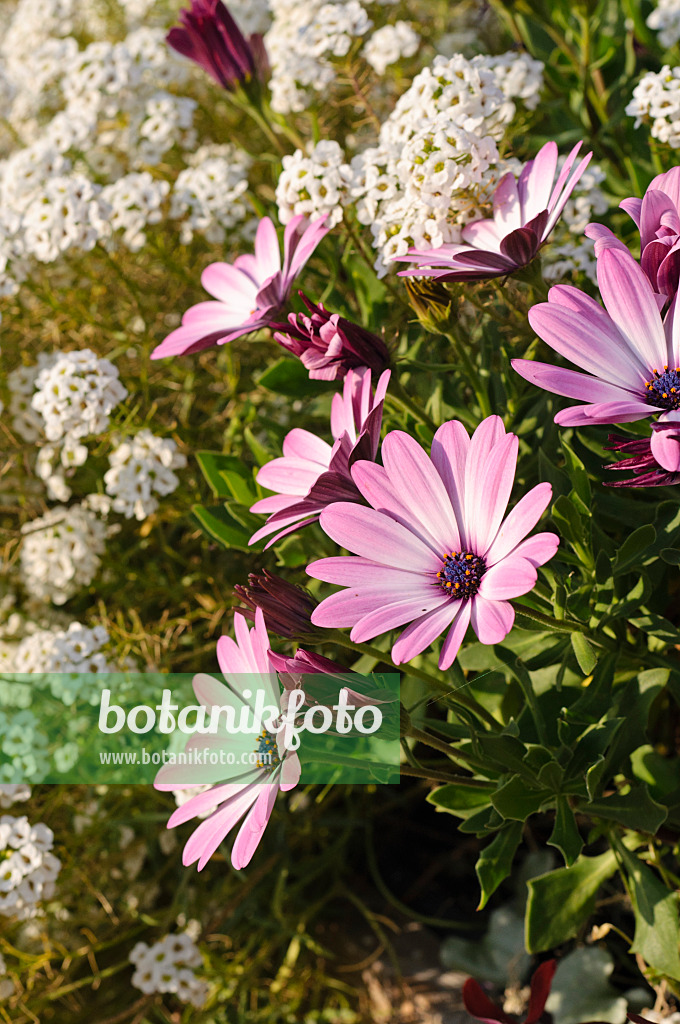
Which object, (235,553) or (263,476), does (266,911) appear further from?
(263,476)

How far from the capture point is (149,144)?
147 cm

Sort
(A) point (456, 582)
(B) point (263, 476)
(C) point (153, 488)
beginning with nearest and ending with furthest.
A: (A) point (456, 582) → (B) point (263, 476) → (C) point (153, 488)

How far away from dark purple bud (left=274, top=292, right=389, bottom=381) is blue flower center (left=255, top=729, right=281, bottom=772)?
34cm

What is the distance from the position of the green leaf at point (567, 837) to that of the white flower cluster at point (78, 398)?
78 centimetres

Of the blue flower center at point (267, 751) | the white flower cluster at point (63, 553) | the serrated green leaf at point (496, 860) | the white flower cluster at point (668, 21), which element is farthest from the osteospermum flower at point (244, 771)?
the white flower cluster at point (668, 21)

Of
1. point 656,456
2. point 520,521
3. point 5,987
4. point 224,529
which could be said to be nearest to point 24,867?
point 5,987

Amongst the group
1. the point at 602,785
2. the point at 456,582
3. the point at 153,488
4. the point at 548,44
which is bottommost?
the point at 602,785

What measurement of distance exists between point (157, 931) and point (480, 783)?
2.54 feet

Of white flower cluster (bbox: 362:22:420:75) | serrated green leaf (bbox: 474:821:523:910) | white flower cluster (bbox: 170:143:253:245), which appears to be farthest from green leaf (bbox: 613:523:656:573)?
white flower cluster (bbox: 362:22:420:75)

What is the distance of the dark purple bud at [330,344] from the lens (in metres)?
0.77

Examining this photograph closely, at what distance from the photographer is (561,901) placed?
910 millimetres

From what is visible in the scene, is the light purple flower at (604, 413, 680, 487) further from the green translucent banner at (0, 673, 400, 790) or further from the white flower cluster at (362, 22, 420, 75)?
the white flower cluster at (362, 22, 420, 75)

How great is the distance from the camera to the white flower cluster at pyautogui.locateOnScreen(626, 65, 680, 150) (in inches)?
39.1

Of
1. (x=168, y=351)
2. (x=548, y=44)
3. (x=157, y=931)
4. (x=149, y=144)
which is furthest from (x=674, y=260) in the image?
A: (x=157, y=931)
